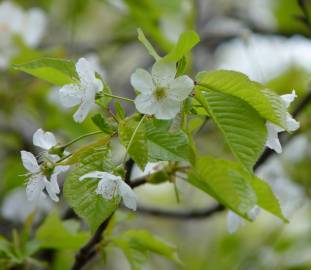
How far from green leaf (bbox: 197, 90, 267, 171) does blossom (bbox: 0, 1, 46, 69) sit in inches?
54.2

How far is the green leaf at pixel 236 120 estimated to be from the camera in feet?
3.11

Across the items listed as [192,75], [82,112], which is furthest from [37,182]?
[192,75]

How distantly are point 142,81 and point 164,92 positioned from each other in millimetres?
55

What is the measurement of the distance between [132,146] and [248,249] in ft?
5.48

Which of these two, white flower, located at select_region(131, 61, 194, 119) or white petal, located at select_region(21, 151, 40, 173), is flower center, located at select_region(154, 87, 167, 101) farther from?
white petal, located at select_region(21, 151, 40, 173)

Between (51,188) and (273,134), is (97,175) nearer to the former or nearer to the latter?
(51,188)

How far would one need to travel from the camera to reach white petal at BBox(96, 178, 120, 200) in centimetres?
93

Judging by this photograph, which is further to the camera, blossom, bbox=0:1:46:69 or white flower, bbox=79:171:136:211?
blossom, bbox=0:1:46:69

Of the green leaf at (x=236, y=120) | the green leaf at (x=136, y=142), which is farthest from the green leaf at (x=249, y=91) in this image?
the green leaf at (x=136, y=142)

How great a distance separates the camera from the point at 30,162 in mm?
1022

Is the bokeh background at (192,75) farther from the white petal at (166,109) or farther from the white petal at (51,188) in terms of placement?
the white petal at (166,109)

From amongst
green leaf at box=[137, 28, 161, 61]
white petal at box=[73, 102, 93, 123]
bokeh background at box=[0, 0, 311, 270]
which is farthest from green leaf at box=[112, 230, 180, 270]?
green leaf at box=[137, 28, 161, 61]

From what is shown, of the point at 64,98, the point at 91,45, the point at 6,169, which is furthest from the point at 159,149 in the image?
the point at 91,45

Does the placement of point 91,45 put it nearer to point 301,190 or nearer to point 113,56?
point 113,56
